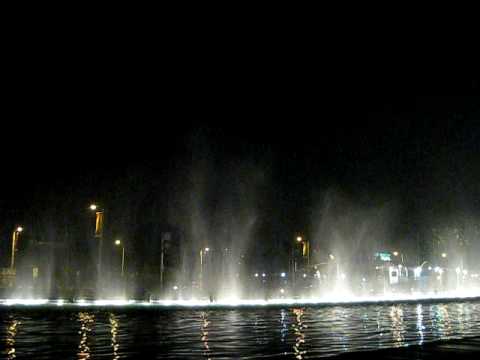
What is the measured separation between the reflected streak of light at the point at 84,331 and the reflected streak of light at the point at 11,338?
1.42 m

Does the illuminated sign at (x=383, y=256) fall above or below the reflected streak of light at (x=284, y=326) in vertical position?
above

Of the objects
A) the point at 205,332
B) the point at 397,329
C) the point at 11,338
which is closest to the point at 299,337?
the point at 205,332

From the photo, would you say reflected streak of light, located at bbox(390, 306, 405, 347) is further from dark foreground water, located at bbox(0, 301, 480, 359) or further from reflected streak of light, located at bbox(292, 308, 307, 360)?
reflected streak of light, located at bbox(292, 308, 307, 360)

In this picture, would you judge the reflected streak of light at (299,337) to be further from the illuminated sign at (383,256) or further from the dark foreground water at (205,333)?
the illuminated sign at (383,256)

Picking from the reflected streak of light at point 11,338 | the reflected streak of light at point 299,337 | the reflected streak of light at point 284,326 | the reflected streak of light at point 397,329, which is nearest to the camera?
the reflected streak of light at point 11,338

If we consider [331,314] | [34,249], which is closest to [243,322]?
[331,314]

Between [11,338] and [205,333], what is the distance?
5.41 m

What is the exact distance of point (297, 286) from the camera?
5769 cm

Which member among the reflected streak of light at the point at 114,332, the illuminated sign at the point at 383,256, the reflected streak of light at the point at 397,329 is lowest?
the reflected streak of light at the point at 397,329

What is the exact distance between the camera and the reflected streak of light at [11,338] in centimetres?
1312

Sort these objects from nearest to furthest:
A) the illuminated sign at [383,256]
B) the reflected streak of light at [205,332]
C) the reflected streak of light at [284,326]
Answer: the reflected streak of light at [205,332], the reflected streak of light at [284,326], the illuminated sign at [383,256]

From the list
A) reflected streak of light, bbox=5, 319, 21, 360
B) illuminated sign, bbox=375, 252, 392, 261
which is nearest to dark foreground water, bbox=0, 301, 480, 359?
reflected streak of light, bbox=5, 319, 21, 360

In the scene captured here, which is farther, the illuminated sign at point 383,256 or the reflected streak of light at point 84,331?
the illuminated sign at point 383,256

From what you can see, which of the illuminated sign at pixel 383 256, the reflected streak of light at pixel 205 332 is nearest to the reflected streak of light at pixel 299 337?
the reflected streak of light at pixel 205 332
